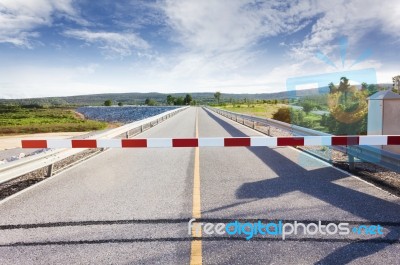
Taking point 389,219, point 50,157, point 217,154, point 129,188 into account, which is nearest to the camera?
point 389,219

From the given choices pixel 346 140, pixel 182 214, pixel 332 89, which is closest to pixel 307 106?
pixel 332 89

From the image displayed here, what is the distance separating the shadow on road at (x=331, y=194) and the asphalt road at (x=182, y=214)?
15 mm

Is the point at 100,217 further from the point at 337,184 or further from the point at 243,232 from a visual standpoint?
the point at 337,184

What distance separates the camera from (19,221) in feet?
14.6

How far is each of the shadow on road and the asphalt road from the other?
0.02 meters

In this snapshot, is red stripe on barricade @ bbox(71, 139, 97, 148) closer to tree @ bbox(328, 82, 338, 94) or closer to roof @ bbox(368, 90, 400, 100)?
roof @ bbox(368, 90, 400, 100)

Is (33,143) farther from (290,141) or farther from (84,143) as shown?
(290,141)

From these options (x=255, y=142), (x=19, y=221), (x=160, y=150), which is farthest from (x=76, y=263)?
(x=160, y=150)

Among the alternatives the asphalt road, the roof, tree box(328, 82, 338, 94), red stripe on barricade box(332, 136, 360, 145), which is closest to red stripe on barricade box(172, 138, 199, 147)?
the asphalt road

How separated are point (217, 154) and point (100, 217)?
6.04 meters

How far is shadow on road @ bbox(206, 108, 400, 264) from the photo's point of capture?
3479 millimetres

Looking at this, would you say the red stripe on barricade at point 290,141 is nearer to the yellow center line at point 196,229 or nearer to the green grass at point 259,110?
the yellow center line at point 196,229

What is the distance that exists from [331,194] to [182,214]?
2.73 metres

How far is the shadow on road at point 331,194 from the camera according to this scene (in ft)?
11.4
